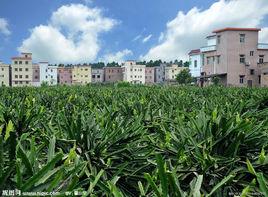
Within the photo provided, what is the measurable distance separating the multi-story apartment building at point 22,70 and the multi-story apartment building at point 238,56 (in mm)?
49725

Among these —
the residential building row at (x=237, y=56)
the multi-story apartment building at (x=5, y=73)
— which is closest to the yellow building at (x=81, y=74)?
the multi-story apartment building at (x=5, y=73)

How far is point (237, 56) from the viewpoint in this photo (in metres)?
44.8

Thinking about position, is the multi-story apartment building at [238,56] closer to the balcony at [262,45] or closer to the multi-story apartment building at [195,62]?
the balcony at [262,45]

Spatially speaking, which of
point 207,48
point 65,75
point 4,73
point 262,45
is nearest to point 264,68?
point 262,45

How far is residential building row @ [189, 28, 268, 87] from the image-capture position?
146ft

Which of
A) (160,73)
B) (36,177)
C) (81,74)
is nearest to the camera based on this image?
(36,177)

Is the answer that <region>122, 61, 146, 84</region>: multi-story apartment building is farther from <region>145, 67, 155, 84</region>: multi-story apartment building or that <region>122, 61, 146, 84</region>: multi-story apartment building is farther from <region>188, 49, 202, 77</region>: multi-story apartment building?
<region>188, 49, 202, 77</region>: multi-story apartment building

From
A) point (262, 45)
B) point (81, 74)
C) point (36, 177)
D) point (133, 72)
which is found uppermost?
point (262, 45)

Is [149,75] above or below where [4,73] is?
above

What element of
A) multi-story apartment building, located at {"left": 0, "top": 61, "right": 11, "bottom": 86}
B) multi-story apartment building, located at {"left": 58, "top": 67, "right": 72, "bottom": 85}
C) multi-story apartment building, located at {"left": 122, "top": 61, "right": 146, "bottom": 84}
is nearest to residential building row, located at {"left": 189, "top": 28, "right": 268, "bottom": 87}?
multi-story apartment building, located at {"left": 122, "top": 61, "right": 146, "bottom": 84}

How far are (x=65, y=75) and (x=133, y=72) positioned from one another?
19.0m

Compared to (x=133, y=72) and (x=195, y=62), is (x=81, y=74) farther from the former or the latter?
(x=195, y=62)

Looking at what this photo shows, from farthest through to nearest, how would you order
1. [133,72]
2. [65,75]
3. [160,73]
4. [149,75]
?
[160,73] < [149,75] < [133,72] < [65,75]

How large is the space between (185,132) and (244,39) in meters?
47.2
